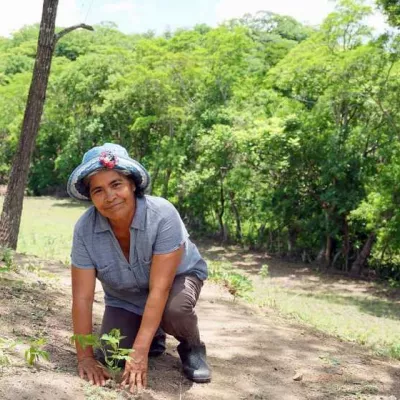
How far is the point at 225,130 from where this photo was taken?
17.0 m

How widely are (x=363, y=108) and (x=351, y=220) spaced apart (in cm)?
276

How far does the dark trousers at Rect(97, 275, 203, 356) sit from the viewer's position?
9.24 ft

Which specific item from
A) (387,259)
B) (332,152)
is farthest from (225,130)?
(387,259)

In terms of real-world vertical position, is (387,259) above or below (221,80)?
below

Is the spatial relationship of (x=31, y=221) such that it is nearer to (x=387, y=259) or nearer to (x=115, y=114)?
(x=115, y=114)

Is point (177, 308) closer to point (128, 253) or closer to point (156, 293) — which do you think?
point (156, 293)

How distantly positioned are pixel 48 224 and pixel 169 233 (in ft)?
60.0

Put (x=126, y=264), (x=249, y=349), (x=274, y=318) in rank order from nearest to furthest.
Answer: (x=126, y=264) → (x=249, y=349) → (x=274, y=318)

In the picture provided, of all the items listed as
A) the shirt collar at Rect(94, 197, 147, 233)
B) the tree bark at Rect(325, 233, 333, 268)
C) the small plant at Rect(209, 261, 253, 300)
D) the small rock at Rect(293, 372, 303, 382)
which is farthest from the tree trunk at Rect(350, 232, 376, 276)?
the shirt collar at Rect(94, 197, 147, 233)

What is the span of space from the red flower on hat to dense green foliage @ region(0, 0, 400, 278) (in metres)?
11.0

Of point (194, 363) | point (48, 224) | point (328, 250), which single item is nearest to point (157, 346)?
point (194, 363)

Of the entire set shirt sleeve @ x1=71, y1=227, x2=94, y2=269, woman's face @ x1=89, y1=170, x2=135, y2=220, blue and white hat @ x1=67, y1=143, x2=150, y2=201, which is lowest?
shirt sleeve @ x1=71, y1=227, x2=94, y2=269

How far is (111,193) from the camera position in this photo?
2592 millimetres

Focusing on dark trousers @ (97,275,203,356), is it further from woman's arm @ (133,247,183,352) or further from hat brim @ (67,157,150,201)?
hat brim @ (67,157,150,201)
